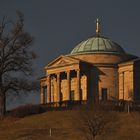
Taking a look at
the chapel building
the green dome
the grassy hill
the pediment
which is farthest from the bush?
the green dome

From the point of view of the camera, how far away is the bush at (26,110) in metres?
80.4

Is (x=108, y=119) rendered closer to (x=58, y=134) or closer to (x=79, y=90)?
(x=58, y=134)

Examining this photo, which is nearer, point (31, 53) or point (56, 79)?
point (31, 53)

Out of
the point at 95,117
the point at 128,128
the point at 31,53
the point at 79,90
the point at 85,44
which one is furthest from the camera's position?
the point at 85,44

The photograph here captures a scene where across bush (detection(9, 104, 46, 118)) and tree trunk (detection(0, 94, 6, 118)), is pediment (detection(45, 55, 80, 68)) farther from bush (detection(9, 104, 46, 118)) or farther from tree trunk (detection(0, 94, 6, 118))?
tree trunk (detection(0, 94, 6, 118))

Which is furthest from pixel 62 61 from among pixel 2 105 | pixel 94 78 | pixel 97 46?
pixel 2 105

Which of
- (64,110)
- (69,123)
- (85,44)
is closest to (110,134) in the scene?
(69,123)

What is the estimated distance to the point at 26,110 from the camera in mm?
81000

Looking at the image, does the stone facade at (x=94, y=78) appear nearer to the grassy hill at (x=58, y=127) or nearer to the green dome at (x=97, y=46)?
the green dome at (x=97, y=46)

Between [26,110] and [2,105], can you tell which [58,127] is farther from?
[2,105]

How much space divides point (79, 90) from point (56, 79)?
284 inches

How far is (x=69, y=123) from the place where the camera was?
232 feet

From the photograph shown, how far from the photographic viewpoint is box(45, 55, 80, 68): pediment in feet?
335

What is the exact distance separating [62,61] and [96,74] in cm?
624
